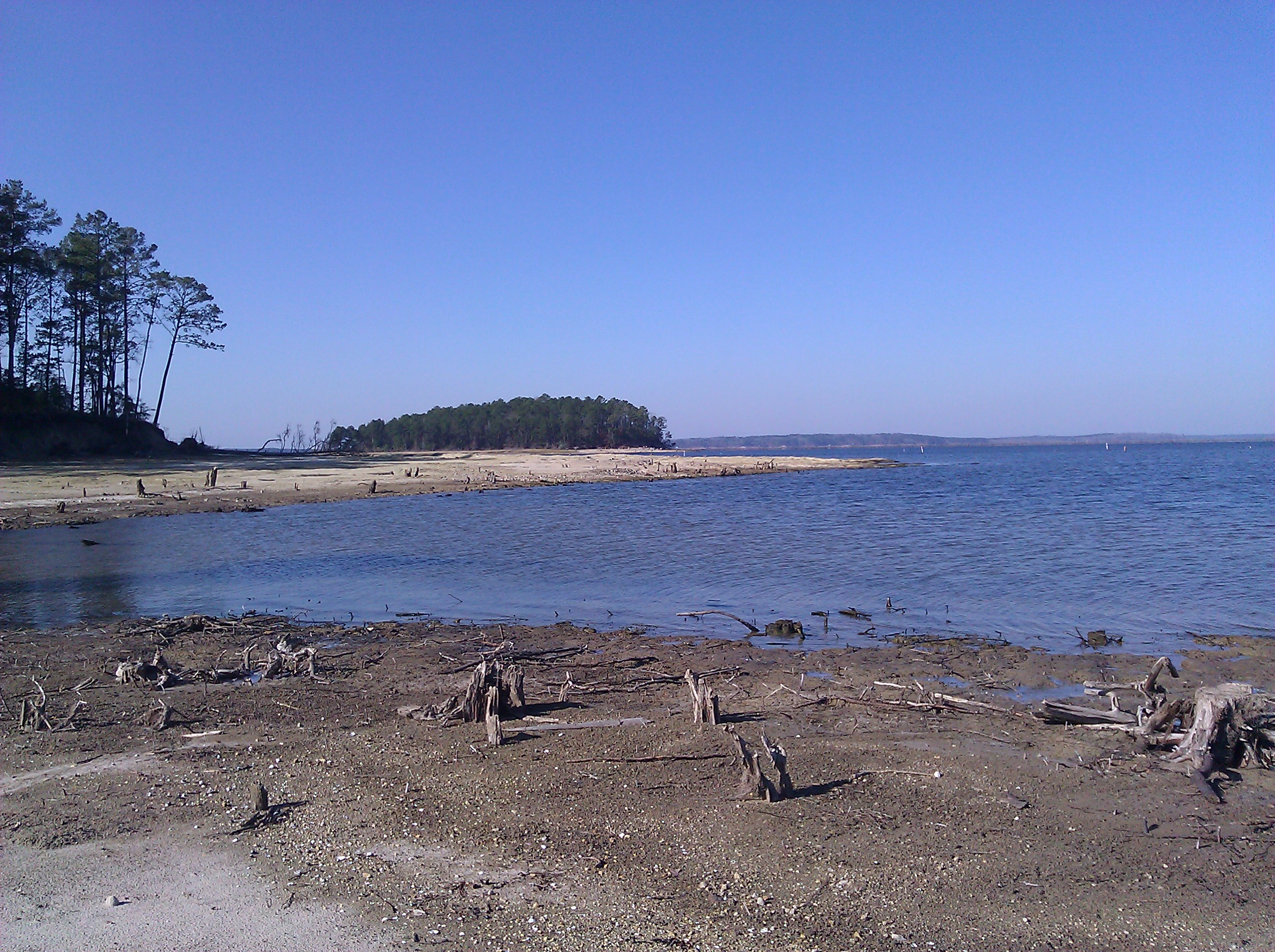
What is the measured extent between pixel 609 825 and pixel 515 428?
123 m

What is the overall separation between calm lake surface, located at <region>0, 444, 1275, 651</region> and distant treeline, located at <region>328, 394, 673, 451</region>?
3405 inches

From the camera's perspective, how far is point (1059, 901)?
517 cm

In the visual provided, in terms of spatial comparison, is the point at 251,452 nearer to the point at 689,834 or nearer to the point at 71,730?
the point at 71,730

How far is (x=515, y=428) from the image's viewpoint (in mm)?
126938

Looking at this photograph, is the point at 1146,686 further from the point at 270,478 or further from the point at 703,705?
the point at 270,478

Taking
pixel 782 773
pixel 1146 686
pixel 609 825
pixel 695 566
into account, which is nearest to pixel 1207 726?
pixel 1146 686

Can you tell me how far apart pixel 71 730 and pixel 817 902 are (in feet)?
23.8

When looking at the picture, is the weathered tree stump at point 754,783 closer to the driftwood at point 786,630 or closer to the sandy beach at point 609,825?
the sandy beach at point 609,825

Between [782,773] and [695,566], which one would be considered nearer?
[782,773]

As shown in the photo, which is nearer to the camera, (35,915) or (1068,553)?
(35,915)

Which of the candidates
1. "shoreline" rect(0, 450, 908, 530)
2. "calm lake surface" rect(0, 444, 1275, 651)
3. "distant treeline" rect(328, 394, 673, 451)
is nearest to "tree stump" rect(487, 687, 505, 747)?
"calm lake surface" rect(0, 444, 1275, 651)

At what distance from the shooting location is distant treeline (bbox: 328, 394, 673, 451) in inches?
4936

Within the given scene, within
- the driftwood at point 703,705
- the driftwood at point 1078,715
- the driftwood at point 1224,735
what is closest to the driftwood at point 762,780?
the driftwood at point 703,705

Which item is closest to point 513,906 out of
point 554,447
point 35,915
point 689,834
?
point 689,834
